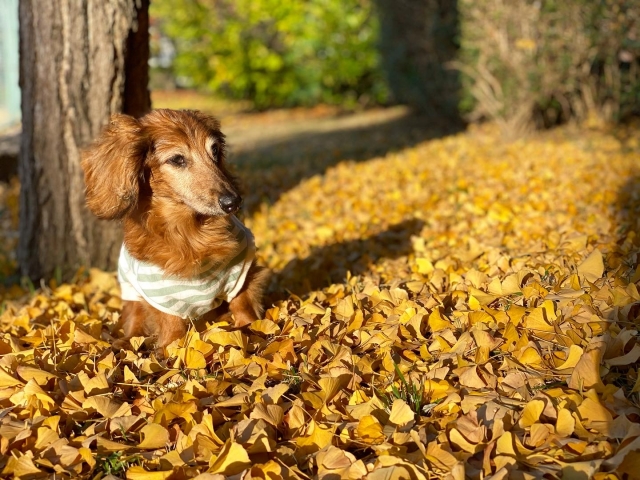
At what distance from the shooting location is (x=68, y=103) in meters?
4.17

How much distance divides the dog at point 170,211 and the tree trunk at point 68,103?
144 centimetres

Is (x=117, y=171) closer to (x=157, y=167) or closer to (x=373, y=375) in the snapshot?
(x=157, y=167)

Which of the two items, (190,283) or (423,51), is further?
(423,51)

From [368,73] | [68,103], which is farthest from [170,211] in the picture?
[368,73]

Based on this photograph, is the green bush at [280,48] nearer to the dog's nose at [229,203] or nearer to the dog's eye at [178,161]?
the dog's eye at [178,161]

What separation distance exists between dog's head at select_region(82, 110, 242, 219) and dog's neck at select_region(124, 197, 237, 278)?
2.0 inches

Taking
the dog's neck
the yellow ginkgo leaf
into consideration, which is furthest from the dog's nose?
the yellow ginkgo leaf

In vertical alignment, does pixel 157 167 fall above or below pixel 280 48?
above

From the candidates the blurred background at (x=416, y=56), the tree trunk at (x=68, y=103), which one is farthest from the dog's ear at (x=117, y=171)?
the blurred background at (x=416, y=56)

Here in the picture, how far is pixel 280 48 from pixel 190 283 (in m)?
12.8

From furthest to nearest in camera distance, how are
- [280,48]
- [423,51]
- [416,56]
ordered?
1. [280,48]
2. [416,56]
3. [423,51]

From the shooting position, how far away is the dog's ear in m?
2.71

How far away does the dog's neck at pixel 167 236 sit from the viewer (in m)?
2.87

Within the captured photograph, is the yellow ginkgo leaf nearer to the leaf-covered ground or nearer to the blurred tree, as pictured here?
the leaf-covered ground
